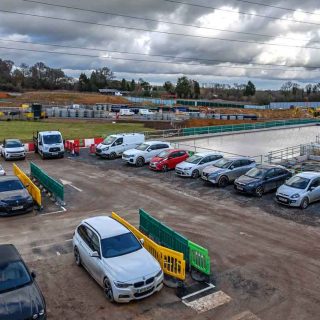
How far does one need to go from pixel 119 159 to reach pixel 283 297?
2117 centimetres

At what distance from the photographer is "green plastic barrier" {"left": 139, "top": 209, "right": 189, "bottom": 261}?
11412 millimetres

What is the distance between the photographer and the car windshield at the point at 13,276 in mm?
8424

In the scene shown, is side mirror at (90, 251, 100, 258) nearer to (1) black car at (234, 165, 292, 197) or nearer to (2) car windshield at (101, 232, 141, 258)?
(2) car windshield at (101, 232, 141, 258)

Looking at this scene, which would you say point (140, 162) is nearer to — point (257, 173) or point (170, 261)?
point (257, 173)

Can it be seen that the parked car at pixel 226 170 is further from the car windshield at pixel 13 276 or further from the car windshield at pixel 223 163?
the car windshield at pixel 13 276

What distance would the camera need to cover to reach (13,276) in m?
8.67

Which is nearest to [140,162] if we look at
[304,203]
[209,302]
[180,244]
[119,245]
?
[304,203]

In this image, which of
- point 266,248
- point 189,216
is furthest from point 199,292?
point 189,216

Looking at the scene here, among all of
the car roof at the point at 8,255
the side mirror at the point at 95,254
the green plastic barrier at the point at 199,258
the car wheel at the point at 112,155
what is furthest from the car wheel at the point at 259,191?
the car wheel at the point at 112,155

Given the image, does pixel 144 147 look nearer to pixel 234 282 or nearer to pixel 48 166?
pixel 48 166

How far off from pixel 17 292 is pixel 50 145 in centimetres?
2188

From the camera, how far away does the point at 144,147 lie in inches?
1101

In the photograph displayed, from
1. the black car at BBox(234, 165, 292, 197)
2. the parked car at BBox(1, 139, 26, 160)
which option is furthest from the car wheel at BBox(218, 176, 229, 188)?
the parked car at BBox(1, 139, 26, 160)

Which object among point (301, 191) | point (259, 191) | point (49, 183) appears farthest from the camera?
point (259, 191)
